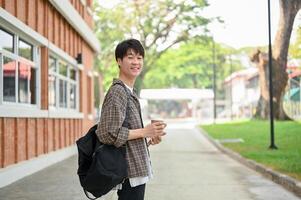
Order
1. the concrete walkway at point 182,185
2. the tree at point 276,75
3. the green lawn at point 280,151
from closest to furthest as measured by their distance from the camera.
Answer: the concrete walkway at point 182,185, the green lawn at point 280,151, the tree at point 276,75

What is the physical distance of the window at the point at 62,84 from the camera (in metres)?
14.4

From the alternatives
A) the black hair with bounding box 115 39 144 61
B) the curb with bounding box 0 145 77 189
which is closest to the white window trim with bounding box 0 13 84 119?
the curb with bounding box 0 145 77 189

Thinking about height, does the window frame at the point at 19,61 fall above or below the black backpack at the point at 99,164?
above

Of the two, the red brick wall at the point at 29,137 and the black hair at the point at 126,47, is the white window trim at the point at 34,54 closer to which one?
the red brick wall at the point at 29,137

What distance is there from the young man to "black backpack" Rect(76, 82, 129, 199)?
61 millimetres

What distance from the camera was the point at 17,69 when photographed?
35.2 ft

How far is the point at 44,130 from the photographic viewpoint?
12562 millimetres

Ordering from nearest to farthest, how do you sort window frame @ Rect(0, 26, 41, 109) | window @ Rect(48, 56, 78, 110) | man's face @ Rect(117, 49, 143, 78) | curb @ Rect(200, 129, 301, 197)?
man's face @ Rect(117, 49, 143, 78) < curb @ Rect(200, 129, 301, 197) < window frame @ Rect(0, 26, 41, 109) < window @ Rect(48, 56, 78, 110)

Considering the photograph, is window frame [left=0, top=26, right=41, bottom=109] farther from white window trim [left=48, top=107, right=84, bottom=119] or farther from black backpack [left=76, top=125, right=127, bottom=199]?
black backpack [left=76, top=125, right=127, bottom=199]

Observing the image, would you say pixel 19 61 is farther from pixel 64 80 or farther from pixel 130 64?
pixel 130 64

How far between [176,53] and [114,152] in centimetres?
5109

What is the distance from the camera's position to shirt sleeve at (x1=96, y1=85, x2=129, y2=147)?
3266 mm

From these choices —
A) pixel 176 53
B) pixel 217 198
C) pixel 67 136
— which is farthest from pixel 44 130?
pixel 176 53

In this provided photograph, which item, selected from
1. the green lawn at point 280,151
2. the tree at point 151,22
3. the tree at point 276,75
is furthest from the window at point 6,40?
the tree at point 151,22
